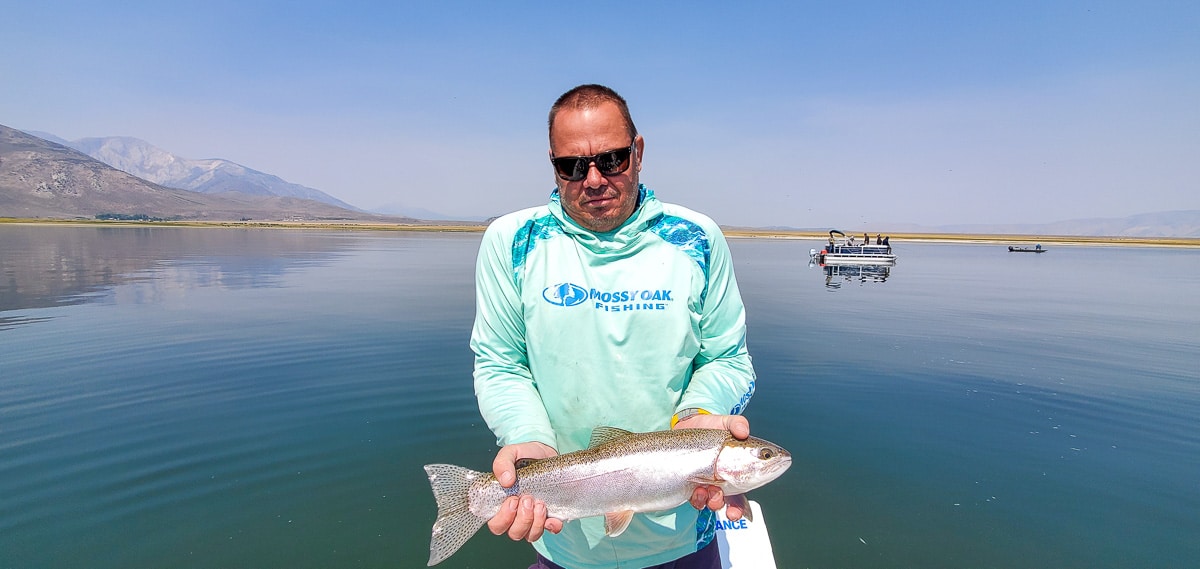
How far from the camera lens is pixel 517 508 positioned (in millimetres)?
3439

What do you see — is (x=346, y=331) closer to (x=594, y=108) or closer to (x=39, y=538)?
(x=39, y=538)

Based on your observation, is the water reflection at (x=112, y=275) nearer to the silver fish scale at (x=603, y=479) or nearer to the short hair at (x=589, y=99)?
the silver fish scale at (x=603, y=479)

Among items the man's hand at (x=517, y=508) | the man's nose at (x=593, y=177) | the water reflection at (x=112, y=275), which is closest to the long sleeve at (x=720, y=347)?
the man's nose at (x=593, y=177)

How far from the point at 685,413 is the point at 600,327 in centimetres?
81

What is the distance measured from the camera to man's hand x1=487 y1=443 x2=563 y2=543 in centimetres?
336

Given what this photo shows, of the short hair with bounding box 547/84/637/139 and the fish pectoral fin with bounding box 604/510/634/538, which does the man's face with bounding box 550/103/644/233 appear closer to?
the short hair with bounding box 547/84/637/139

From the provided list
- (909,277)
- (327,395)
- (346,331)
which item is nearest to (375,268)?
(346,331)

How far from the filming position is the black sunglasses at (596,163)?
348 cm

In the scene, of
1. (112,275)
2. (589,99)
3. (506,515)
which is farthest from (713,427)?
Answer: (112,275)

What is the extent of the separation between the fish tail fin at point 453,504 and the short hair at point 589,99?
2261 mm

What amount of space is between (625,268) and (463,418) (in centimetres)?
921

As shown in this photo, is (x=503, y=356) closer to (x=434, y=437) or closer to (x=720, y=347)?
(x=720, y=347)

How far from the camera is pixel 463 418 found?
1173 centimetres

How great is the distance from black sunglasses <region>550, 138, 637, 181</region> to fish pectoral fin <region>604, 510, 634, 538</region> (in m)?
2.12
